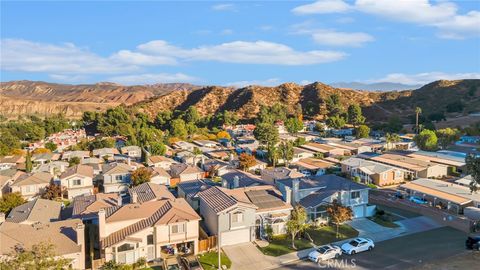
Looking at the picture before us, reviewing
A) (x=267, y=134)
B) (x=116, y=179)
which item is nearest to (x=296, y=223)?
(x=116, y=179)

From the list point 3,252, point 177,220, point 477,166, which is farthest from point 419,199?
point 3,252

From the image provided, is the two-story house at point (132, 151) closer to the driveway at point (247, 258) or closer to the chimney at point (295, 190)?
the chimney at point (295, 190)

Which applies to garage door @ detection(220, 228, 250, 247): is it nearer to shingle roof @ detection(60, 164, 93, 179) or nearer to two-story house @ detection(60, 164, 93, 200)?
two-story house @ detection(60, 164, 93, 200)

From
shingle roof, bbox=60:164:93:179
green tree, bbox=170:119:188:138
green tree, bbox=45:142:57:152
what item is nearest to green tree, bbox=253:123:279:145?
green tree, bbox=170:119:188:138

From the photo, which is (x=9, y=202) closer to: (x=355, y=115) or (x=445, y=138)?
(x=445, y=138)

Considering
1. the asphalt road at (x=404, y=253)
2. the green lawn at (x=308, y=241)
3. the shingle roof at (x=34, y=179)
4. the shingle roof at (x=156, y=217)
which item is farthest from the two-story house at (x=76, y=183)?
the asphalt road at (x=404, y=253)
